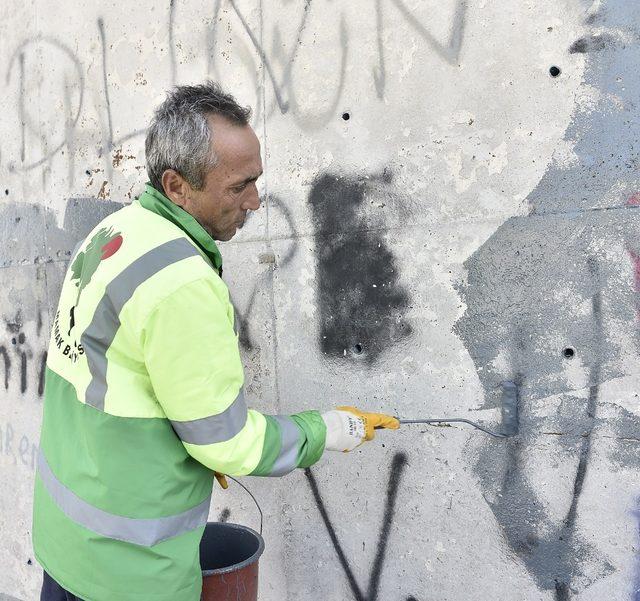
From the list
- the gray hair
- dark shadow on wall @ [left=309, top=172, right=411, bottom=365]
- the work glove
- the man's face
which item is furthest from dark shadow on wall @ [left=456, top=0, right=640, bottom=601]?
the gray hair

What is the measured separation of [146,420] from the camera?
5.47ft

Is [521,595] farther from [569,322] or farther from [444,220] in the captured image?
[444,220]

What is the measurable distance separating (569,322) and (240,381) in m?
1.02

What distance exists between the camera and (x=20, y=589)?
3.62 m

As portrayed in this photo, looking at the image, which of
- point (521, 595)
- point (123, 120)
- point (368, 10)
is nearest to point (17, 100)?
point (123, 120)

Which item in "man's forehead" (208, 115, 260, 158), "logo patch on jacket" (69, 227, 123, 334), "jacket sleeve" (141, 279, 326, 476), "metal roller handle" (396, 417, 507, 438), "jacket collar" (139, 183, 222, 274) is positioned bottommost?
"metal roller handle" (396, 417, 507, 438)

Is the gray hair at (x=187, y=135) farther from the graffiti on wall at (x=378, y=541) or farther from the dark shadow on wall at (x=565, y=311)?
the graffiti on wall at (x=378, y=541)

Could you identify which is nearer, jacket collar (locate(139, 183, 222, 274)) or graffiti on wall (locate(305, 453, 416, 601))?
jacket collar (locate(139, 183, 222, 274))

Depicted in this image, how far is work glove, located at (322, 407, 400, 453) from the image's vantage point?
6.35 feet

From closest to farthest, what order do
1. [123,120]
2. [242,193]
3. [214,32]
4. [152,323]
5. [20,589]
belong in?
[152,323], [242,193], [214,32], [123,120], [20,589]

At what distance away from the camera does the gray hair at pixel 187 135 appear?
70.2 inches

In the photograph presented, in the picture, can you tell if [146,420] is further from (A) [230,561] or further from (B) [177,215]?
(A) [230,561]

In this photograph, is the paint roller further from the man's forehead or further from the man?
the man's forehead

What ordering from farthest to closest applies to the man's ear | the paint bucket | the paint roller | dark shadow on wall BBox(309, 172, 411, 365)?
dark shadow on wall BBox(309, 172, 411, 365), the paint roller, the paint bucket, the man's ear
